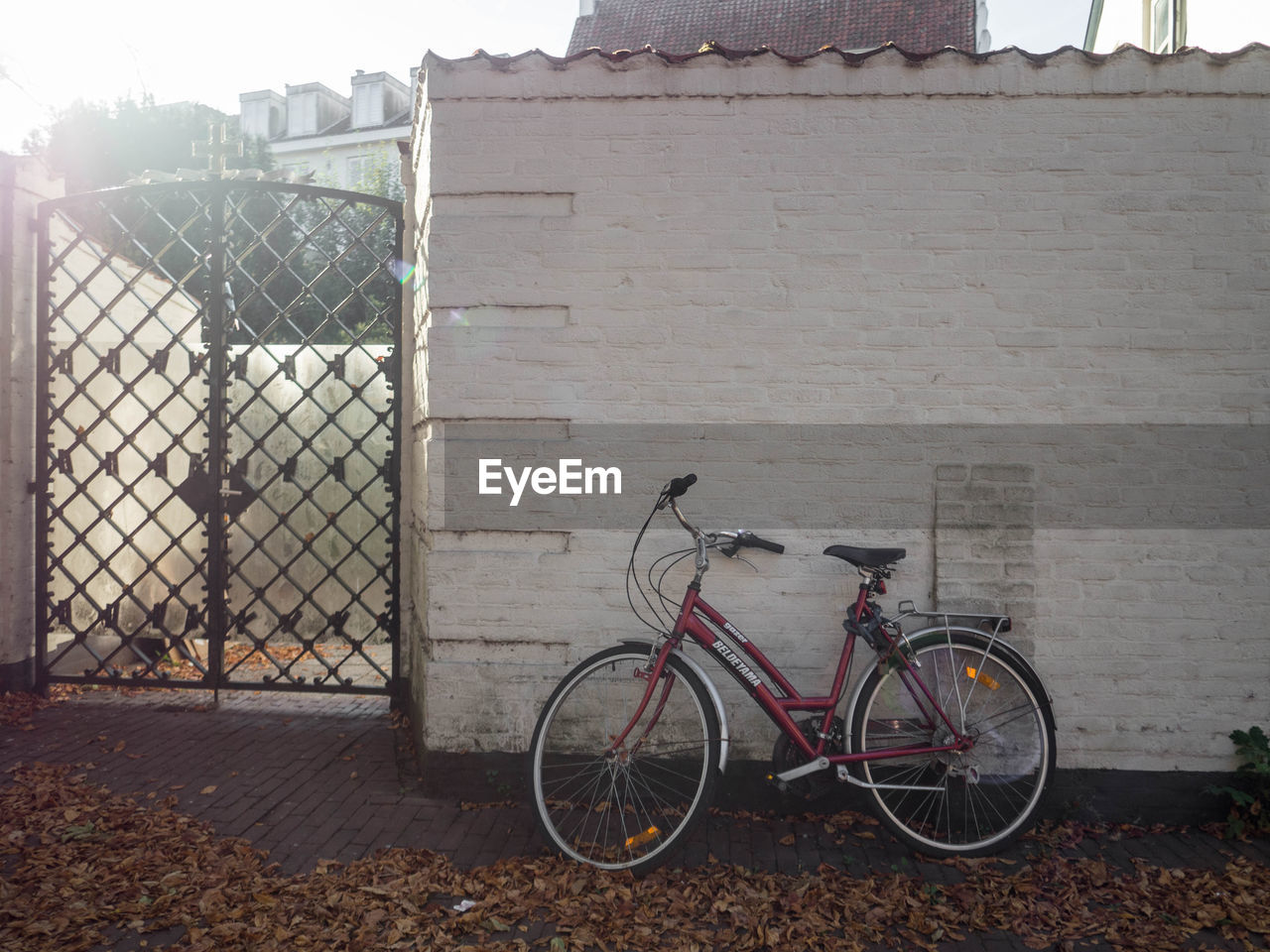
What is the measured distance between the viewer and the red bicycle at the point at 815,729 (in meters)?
3.74

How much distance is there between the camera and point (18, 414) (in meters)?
5.78

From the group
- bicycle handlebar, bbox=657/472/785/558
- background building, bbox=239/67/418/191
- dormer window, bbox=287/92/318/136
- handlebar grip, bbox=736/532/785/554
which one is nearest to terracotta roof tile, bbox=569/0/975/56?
bicycle handlebar, bbox=657/472/785/558

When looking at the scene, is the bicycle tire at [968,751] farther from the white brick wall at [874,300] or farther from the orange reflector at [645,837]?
the orange reflector at [645,837]

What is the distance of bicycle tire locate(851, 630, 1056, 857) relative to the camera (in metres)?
3.83

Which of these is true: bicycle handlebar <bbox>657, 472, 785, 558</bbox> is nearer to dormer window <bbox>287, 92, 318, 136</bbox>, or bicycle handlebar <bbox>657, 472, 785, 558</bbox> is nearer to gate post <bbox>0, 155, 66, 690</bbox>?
gate post <bbox>0, 155, 66, 690</bbox>

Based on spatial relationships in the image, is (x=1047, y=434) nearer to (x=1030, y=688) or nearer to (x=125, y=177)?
(x=1030, y=688)

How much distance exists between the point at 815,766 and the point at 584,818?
968mm

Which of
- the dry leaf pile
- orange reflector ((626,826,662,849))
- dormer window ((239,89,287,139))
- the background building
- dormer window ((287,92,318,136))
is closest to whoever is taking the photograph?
the dry leaf pile

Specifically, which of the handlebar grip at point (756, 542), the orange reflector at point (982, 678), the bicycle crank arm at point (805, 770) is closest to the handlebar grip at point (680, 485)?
the handlebar grip at point (756, 542)

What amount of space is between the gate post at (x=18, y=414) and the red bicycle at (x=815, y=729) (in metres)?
3.79

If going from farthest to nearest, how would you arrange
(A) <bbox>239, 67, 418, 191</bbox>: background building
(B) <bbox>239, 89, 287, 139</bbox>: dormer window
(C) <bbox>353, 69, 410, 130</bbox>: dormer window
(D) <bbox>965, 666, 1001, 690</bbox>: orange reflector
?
(B) <bbox>239, 89, 287, 139</bbox>: dormer window < (C) <bbox>353, 69, 410, 130</bbox>: dormer window < (A) <bbox>239, 67, 418, 191</bbox>: background building < (D) <bbox>965, 666, 1001, 690</bbox>: orange reflector

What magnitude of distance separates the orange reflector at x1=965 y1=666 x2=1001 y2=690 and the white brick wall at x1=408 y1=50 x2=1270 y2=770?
13.4 inches

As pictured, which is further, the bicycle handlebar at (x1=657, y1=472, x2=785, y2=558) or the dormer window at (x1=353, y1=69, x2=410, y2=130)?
the dormer window at (x1=353, y1=69, x2=410, y2=130)

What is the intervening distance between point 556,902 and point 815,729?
1.23m
